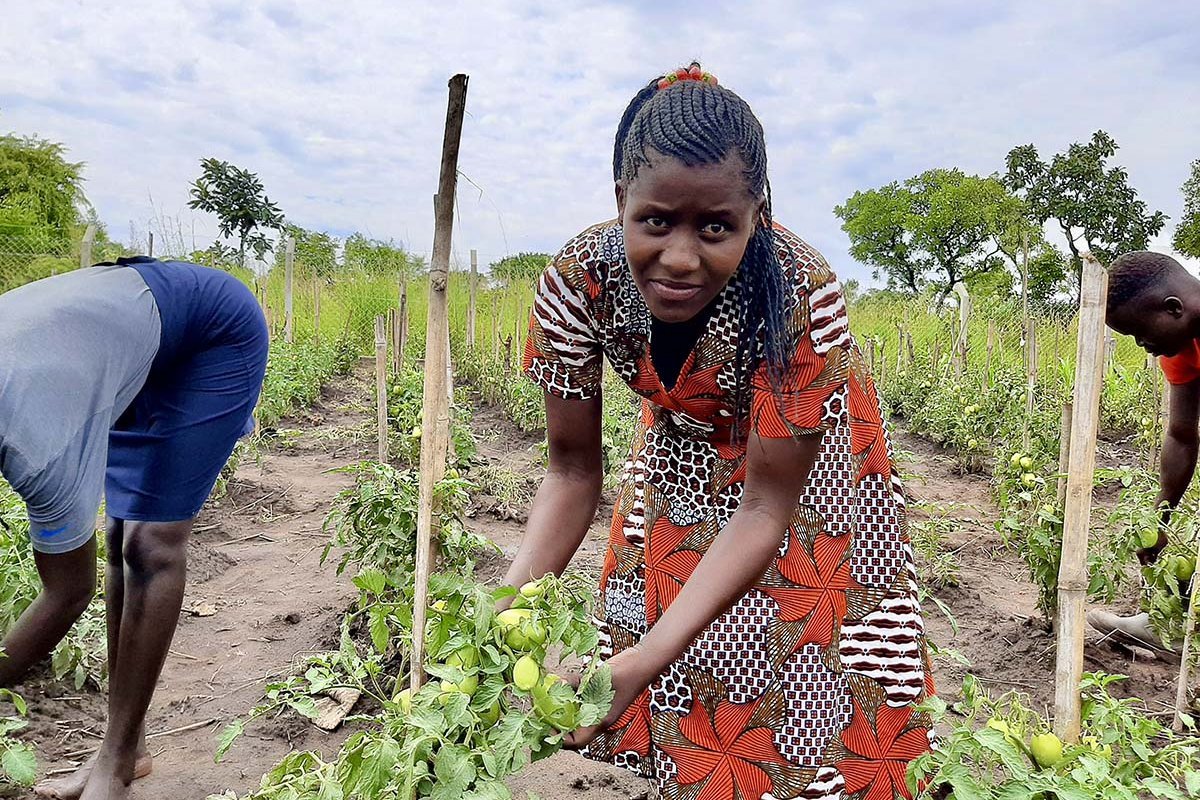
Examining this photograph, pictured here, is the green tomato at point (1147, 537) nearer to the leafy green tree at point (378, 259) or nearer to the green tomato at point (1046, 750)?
the green tomato at point (1046, 750)

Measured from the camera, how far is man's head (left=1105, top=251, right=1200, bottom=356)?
2.73 metres

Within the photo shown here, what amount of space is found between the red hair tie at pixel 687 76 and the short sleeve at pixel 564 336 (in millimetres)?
333

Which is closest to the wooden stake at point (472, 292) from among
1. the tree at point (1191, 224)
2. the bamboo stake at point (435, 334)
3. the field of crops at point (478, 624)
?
the field of crops at point (478, 624)

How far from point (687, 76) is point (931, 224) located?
37494 millimetres

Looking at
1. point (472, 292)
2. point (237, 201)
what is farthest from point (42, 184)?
point (472, 292)

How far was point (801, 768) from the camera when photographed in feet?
5.11

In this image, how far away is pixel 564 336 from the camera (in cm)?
155

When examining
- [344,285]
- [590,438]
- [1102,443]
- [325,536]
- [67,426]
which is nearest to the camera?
[590,438]

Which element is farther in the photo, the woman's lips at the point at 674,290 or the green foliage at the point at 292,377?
the green foliage at the point at 292,377

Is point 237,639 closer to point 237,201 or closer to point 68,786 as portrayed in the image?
point 68,786

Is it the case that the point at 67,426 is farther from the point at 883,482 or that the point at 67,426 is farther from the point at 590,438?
the point at 883,482

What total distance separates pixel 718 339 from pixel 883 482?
17.4 inches

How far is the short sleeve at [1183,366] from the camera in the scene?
2.84 metres

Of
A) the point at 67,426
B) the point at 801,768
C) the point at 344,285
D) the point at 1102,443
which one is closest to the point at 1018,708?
the point at 801,768
